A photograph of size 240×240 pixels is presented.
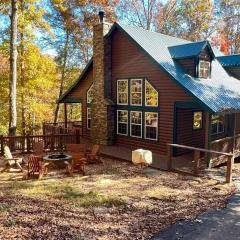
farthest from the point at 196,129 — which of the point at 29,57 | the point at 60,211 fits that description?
the point at 29,57

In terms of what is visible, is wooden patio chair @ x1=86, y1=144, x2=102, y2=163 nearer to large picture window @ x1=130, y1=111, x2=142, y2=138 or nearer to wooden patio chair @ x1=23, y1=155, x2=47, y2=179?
wooden patio chair @ x1=23, y1=155, x2=47, y2=179

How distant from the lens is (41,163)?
1280cm

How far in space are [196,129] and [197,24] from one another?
24672mm

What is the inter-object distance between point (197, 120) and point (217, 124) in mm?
1915

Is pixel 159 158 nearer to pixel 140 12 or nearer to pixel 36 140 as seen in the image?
pixel 36 140

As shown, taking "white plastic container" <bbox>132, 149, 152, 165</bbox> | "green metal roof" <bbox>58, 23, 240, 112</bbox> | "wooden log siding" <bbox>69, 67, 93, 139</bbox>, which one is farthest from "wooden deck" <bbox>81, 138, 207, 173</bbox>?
"wooden log siding" <bbox>69, 67, 93, 139</bbox>

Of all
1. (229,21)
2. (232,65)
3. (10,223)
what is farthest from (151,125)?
(229,21)

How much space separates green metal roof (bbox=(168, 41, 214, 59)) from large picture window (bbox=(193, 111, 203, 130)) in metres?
3.22

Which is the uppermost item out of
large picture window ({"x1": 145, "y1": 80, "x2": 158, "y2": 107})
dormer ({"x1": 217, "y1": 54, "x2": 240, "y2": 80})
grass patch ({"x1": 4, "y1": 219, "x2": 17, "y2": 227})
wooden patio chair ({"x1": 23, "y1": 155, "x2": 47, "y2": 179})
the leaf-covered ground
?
dormer ({"x1": 217, "y1": 54, "x2": 240, "y2": 80})

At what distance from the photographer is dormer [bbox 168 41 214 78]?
16766 millimetres

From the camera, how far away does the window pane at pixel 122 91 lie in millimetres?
18719

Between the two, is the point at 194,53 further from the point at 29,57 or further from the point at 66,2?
the point at 66,2

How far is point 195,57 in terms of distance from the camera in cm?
1664

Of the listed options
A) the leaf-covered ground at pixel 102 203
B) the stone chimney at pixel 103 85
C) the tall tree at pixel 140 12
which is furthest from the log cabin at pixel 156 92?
the tall tree at pixel 140 12
